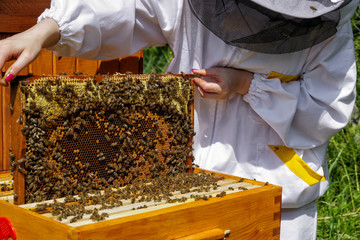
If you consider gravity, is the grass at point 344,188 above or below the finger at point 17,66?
below

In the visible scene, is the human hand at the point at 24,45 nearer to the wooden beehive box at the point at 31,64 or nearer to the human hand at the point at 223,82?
the wooden beehive box at the point at 31,64

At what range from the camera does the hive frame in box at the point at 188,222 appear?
1297 millimetres

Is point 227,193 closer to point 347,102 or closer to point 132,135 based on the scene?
point 132,135

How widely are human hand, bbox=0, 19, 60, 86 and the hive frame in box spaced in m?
0.46

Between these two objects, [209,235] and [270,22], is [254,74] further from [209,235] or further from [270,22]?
[209,235]

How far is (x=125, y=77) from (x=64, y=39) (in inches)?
12.3

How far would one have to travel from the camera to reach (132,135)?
1907 mm

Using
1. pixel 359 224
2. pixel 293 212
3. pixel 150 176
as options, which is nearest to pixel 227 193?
pixel 150 176

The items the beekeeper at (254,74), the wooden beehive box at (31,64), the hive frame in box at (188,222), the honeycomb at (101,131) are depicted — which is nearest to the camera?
the hive frame in box at (188,222)

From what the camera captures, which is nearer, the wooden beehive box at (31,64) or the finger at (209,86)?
the finger at (209,86)

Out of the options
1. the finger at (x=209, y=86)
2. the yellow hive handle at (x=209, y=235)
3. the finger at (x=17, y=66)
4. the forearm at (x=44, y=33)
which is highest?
the forearm at (x=44, y=33)

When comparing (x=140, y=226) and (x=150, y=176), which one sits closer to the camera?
(x=140, y=226)

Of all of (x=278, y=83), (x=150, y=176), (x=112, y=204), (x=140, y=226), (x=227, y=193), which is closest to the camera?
(x=140, y=226)

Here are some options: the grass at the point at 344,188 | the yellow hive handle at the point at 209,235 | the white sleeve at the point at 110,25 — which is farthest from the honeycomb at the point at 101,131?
the grass at the point at 344,188
